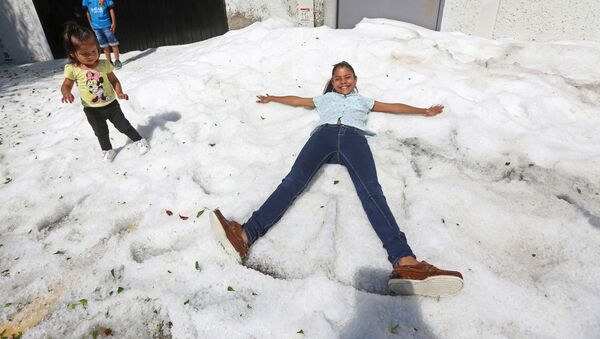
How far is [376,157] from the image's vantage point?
3471 millimetres

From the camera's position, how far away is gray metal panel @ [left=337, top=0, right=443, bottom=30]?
632 cm

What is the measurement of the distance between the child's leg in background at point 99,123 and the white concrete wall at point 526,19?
18.9ft

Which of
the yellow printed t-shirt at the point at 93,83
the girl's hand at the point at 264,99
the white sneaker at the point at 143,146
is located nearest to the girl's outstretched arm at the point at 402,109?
the girl's hand at the point at 264,99

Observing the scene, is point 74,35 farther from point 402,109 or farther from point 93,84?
point 402,109

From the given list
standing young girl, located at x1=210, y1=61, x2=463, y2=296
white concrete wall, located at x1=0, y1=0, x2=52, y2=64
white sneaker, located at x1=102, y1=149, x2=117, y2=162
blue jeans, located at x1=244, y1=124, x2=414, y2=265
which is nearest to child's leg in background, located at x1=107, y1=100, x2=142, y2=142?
white sneaker, located at x1=102, y1=149, x2=117, y2=162

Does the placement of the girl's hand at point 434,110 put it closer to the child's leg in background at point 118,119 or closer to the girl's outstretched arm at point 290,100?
the girl's outstretched arm at point 290,100

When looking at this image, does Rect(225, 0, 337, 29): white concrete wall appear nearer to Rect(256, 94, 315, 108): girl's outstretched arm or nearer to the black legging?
Rect(256, 94, 315, 108): girl's outstretched arm

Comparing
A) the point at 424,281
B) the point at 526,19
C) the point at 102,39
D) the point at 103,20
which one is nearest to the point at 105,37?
the point at 102,39

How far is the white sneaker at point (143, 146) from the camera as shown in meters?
3.78

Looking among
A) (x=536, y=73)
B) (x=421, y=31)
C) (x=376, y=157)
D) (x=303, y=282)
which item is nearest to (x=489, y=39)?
(x=421, y=31)

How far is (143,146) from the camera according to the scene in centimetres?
380

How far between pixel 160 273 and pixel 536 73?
5.19 meters

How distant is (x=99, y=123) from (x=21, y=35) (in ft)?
20.5

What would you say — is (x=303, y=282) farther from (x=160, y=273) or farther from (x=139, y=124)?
(x=139, y=124)
